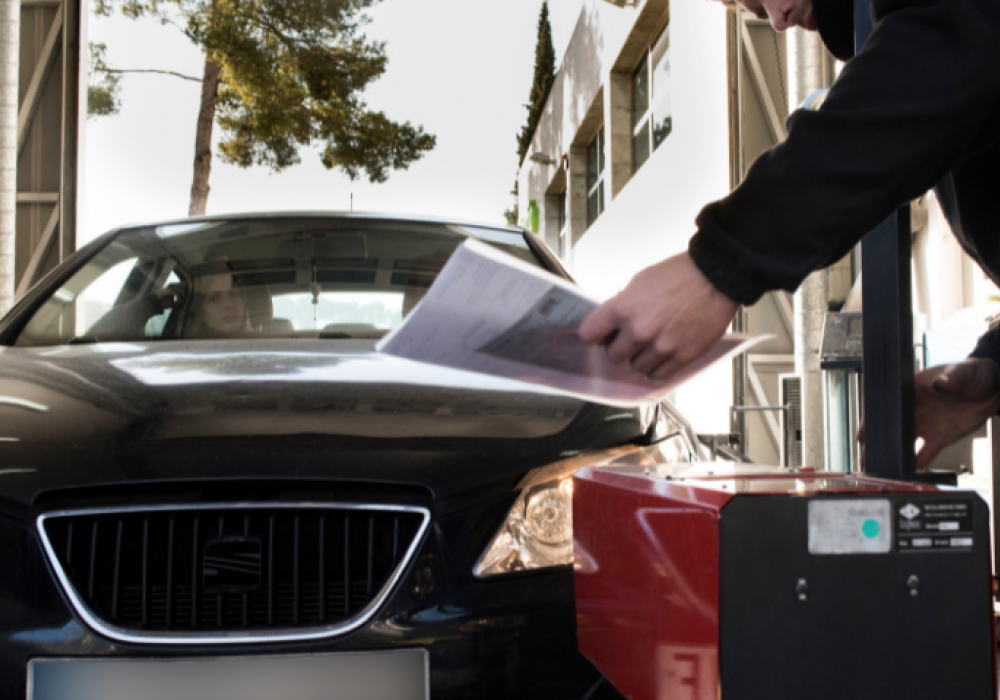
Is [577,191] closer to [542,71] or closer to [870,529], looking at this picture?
[542,71]

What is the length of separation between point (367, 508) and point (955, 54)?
3.43 feet

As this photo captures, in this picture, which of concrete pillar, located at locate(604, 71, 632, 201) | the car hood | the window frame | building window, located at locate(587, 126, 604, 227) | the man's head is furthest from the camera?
building window, located at locate(587, 126, 604, 227)

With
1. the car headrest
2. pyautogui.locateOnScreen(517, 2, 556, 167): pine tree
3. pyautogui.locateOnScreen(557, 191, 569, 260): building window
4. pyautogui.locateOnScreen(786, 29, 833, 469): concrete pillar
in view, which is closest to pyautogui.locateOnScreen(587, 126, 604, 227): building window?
pyautogui.locateOnScreen(557, 191, 569, 260): building window

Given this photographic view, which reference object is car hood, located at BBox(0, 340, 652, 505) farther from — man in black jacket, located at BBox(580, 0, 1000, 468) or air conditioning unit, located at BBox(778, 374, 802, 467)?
air conditioning unit, located at BBox(778, 374, 802, 467)

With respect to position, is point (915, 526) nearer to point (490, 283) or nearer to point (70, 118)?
point (490, 283)

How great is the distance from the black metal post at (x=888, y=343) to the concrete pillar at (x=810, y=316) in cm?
539

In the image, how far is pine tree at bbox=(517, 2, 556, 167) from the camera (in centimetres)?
3312

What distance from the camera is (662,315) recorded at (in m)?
0.93

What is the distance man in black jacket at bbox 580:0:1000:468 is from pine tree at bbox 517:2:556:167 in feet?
106

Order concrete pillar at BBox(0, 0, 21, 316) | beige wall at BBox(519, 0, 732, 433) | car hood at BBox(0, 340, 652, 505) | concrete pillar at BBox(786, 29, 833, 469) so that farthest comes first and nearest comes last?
beige wall at BBox(519, 0, 732, 433)
concrete pillar at BBox(0, 0, 21, 316)
concrete pillar at BBox(786, 29, 833, 469)
car hood at BBox(0, 340, 652, 505)

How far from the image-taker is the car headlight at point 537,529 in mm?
1552

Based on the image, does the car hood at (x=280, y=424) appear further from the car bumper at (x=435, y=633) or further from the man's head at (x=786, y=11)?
the man's head at (x=786, y=11)

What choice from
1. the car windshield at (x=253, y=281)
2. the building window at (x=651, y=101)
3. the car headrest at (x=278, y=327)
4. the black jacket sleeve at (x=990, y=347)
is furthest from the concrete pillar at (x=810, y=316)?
the building window at (x=651, y=101)

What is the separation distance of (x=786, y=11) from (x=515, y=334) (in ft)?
2.19
